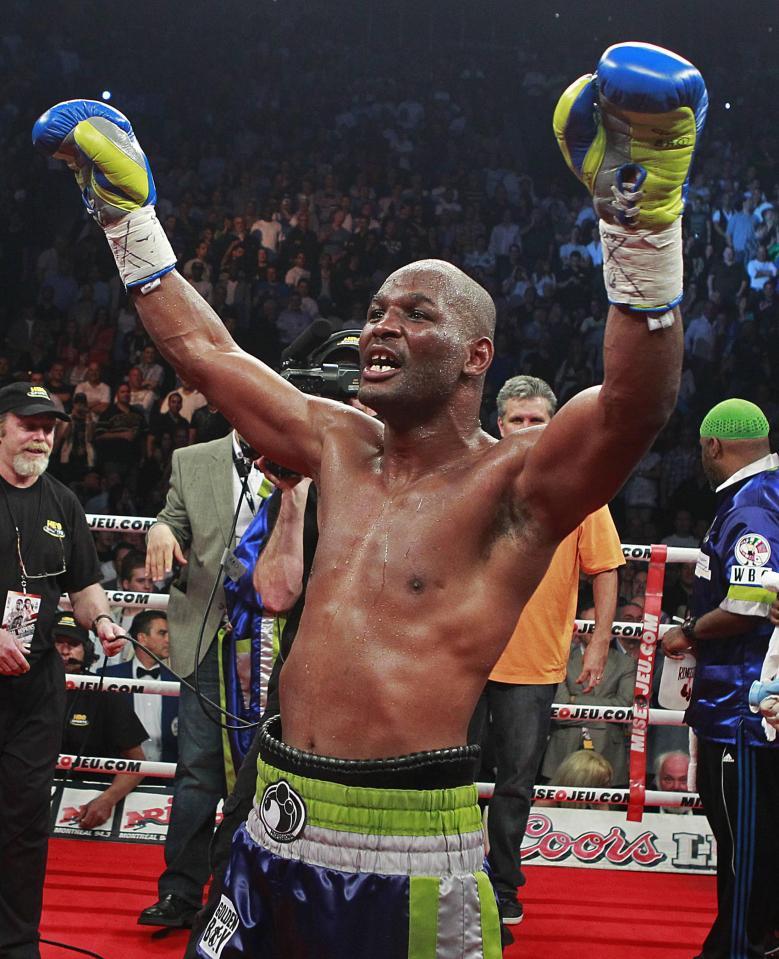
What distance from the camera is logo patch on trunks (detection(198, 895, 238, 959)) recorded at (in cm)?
151

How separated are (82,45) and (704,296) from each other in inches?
232

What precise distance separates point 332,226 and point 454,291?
7692 millimetres

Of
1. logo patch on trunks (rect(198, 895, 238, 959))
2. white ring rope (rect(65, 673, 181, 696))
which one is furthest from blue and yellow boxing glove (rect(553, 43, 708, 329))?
white ring rope (rect(65, 673, 181, 696))

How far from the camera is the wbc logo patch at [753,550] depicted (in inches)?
109

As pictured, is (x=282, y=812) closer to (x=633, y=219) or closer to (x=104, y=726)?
(x=633, y=219)

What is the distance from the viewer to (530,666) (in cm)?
316

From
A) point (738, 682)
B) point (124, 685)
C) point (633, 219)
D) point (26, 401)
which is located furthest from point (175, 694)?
point (633, 219)

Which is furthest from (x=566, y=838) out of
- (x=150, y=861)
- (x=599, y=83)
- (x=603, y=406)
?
(x=599, y=83)

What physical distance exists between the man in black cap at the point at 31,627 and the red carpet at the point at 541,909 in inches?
9.8

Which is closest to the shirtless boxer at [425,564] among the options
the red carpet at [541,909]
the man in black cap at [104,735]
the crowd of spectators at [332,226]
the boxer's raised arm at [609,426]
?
the boxer's raised arm at [609,426]

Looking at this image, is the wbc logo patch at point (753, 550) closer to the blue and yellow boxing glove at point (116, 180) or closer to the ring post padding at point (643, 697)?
the ring post padding at point (643, 697)

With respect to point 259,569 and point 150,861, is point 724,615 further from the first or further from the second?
point 150,861

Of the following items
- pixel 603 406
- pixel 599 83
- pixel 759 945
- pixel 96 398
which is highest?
pixel 599 83

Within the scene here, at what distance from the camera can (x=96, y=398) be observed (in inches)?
287
